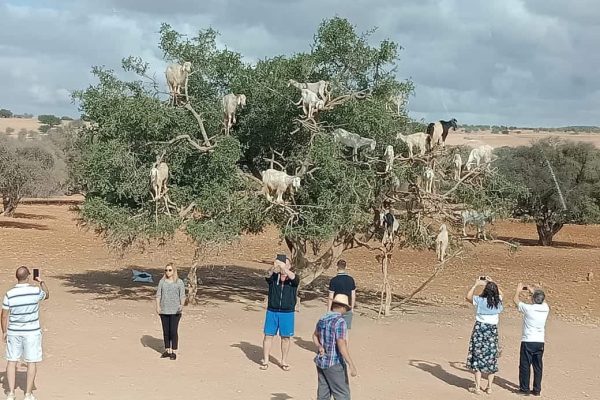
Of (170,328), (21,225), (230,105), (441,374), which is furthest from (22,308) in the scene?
(21,225)

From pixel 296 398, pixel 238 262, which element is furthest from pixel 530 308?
pixel 238 262

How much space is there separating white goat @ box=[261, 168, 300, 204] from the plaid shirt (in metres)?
7.07

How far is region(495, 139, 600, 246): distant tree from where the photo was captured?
39344 mm

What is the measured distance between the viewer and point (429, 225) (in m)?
18.0

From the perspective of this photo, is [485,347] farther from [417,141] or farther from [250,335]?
[417,141]

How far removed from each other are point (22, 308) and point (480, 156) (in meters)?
11.1

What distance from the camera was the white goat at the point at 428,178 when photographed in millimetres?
16156

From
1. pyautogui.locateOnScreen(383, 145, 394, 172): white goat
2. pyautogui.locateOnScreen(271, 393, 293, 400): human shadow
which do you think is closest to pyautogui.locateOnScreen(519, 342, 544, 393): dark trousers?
pyautogui.locateOnScreen(271, 393, 293, 400): human shadow

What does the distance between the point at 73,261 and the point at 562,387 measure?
746 inches

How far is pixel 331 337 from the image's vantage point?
749cm

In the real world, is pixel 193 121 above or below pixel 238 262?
above

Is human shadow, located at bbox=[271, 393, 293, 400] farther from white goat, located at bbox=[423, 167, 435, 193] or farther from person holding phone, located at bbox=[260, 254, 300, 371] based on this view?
white goat, located at bbox=[423, 167, 435, 193]

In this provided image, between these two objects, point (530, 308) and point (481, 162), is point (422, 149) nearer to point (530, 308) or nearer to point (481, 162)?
point (481, 162)

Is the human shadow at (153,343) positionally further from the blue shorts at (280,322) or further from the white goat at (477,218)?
the white goat at (477,218)
